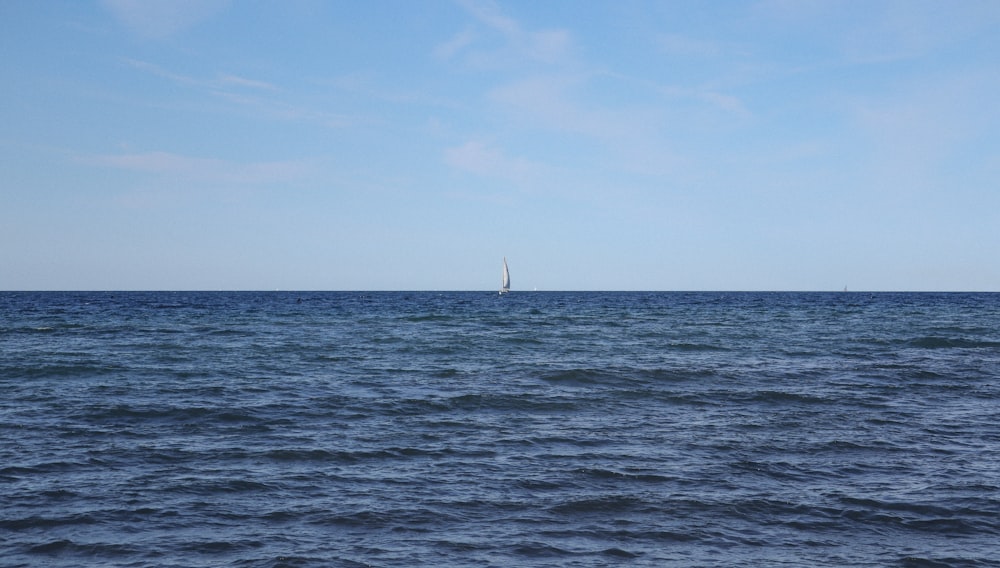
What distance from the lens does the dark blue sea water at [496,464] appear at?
10141 mm

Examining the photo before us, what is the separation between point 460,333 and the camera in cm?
4969

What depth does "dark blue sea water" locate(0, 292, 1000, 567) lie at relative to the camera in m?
10.1

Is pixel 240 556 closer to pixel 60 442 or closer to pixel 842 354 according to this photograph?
pixel 60 442

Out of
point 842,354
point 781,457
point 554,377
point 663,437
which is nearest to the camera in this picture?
point 781,457

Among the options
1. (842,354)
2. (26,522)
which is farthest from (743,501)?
(842,354)

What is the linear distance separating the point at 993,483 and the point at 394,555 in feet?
33.0

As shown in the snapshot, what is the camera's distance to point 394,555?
977 centimetres

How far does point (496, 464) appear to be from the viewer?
14.3 m

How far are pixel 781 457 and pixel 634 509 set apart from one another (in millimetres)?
4903

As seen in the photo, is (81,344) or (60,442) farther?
(81,344)

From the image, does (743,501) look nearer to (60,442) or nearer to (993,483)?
(993,483)

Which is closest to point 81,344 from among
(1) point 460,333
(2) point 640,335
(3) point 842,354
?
(1) point 460,333

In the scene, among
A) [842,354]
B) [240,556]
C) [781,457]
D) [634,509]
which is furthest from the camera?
[842,354]

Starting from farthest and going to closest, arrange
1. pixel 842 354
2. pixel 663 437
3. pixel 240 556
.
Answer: pixel 842 354 → pixel 663 437 → pixel 240 556
